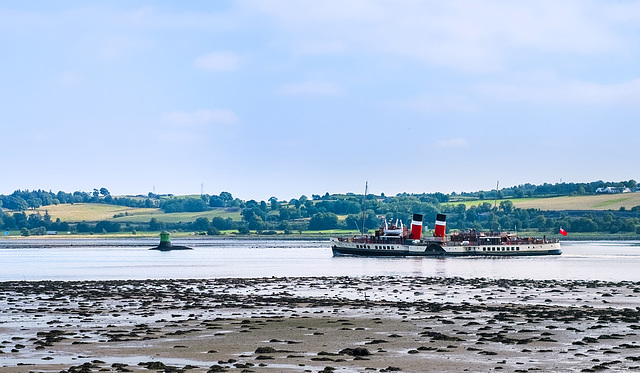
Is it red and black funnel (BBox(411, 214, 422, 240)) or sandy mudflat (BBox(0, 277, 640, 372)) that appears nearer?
sandy mudflat (BBox(0, 277, 640, 372))

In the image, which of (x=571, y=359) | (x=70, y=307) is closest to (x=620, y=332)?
(x=571, y=359)

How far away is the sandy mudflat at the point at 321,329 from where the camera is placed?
31.7 m

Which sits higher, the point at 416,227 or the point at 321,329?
the point at 416,227

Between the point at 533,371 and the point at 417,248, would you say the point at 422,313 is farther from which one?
the point at 417,248

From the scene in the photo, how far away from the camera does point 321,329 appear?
41.4 metres

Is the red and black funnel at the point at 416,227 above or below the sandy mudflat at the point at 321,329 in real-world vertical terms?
above

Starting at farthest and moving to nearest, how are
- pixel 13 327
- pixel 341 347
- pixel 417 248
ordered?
1. pixel 417 248
2. pixel 13 327
3. pixel 341 347

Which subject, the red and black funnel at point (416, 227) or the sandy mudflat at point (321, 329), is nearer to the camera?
the sandy mudflat at point (321, 329)

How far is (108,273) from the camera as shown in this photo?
318 feet

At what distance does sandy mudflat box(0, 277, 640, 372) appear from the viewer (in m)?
31.7

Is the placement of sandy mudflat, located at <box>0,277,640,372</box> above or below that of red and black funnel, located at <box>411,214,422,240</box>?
below

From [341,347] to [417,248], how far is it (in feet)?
325

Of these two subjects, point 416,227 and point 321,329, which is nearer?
point 321,329

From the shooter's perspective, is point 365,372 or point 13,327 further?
point 13,327
